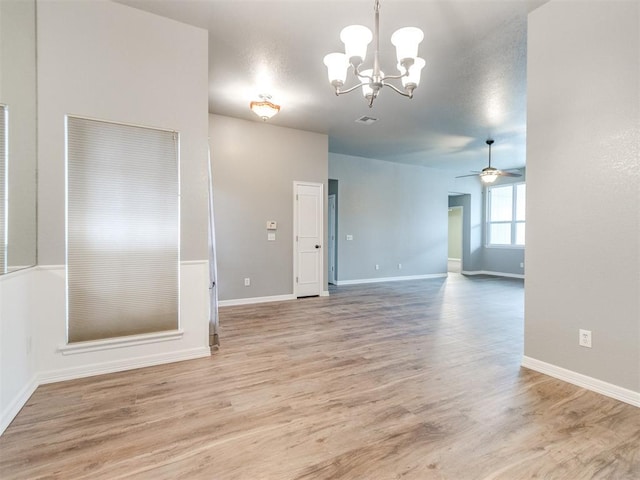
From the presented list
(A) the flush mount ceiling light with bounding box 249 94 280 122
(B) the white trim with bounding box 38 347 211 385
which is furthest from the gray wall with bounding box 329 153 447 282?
(B) the white trim with bounding box 38 347 211 385

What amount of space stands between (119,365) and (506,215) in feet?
32.2

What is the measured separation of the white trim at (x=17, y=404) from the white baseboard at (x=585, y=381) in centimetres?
376

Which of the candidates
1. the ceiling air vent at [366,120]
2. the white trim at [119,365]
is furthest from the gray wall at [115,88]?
the ceiling air vent at [366,120]

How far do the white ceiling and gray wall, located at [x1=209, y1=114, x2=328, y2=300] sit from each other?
10.8 inches

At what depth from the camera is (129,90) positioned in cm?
273

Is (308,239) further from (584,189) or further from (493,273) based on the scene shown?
(493,273)

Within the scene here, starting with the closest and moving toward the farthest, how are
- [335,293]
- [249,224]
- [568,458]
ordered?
[568,458] < [249,224] < [335,293]

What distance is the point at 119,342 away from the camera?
268 cm

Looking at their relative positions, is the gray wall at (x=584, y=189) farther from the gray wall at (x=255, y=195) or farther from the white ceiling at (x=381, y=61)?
the gray wall at (x=255, y=195)

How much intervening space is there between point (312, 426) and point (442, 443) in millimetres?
741

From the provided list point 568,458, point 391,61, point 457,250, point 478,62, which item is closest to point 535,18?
point 478,62

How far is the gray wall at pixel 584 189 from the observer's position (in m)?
2.18

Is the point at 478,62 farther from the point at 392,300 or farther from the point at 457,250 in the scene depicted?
the point at 457,250

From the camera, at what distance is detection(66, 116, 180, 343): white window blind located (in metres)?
2.58
